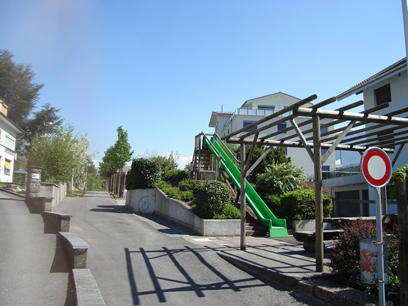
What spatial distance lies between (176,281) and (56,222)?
16.6ft

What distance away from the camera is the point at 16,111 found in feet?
140

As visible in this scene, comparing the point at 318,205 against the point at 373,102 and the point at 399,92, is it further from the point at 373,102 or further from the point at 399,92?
the point at 373,102

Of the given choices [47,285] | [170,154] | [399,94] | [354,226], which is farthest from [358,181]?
[47,285]

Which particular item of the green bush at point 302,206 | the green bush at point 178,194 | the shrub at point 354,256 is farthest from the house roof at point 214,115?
the shrub at point 354,256

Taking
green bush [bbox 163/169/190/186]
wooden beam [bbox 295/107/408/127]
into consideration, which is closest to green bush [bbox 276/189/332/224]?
wooden beam [bbox 295/107/408/127]

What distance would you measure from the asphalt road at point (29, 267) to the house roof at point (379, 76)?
56.9ft

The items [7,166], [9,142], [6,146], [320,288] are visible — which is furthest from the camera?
[9,142]

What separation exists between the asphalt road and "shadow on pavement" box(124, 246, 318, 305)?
139 centimetres

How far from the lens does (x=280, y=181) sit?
15.3 metres

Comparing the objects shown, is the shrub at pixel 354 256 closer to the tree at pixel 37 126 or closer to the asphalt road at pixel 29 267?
the asphalt road at pixel 29 267

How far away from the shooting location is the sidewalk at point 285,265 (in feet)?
16.6

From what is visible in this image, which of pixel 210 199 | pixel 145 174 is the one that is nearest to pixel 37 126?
pixel 145 174

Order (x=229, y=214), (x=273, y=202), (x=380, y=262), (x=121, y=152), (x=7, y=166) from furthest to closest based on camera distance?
(x=121, y=152)
(x=7, y=166)
(x=273, y=202)
(x=229, y=214)
(x=380, y=262)

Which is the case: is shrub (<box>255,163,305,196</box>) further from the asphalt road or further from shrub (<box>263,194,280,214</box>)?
the asphalt road
